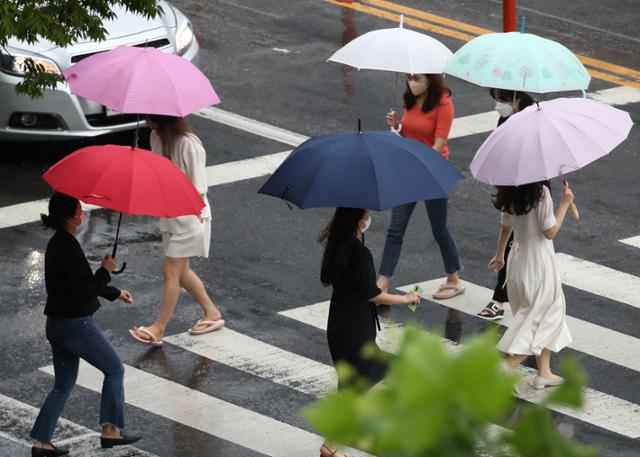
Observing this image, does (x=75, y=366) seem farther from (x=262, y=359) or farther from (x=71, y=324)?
(x=262, y=359)

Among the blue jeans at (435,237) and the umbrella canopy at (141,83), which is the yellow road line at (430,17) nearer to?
the blue jeans at (435,237)

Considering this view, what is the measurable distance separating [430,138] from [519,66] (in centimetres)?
109

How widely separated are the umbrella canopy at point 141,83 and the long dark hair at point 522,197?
2.04m

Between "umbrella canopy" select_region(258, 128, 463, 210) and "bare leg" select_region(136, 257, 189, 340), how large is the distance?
187 centimetres

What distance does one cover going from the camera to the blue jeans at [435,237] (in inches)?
400

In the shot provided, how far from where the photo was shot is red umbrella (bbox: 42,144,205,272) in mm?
7324

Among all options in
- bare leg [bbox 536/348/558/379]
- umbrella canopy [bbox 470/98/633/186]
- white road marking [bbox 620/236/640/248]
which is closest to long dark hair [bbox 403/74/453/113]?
umbrella canopy [bbox 470/98/633/186]

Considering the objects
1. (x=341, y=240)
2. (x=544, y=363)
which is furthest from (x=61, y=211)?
(x=544, y=363)

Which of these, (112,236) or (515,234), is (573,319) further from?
(112,236)

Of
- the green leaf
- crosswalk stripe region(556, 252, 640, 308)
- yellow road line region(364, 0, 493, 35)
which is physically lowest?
crosswalk stripe region(556, 252, 640, 308)

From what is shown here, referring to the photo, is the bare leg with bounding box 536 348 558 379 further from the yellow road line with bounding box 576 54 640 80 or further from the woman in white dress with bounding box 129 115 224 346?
the yellow road line with bounding box 576 54 640 80

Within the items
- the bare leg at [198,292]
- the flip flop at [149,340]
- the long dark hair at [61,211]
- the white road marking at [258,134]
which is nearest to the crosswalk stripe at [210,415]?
the flip flop at [149,340]

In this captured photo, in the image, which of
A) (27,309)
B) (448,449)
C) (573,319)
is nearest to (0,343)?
(27,309)

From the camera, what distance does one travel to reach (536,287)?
28.1 ft
